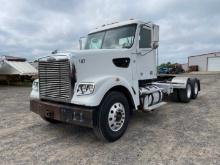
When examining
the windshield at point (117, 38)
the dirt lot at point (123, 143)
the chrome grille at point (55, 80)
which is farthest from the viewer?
the windshield at point (117, 38)

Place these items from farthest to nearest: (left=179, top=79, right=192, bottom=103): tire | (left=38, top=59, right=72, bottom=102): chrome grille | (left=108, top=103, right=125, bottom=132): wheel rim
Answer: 1. (left=179, top=79, right=192, bottom=103): tire
2. (left=108, top=103, right=125, bottom=132): wheel rim
3. (left=38, top=59, right=72, bottom=102): chrome grille

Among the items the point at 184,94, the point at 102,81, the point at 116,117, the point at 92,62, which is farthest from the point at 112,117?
the point at 184,94

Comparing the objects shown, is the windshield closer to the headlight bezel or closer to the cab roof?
the cab roof

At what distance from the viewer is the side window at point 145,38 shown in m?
5.20

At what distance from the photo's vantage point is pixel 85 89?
3770 millimetres

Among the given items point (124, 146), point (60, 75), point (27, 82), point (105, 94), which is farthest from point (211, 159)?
point (27, 82)

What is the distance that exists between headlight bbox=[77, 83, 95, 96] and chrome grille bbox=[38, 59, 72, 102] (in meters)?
0.18

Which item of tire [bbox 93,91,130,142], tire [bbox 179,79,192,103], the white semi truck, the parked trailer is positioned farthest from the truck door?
the parked trailer

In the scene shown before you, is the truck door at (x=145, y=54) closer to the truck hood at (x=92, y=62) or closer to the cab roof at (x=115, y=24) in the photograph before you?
the cab roof at (x=115, y=24)

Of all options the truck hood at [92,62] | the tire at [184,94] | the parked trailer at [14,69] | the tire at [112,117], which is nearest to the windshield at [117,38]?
the truck hood at [92,62]

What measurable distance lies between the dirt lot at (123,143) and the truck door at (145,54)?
1.25m

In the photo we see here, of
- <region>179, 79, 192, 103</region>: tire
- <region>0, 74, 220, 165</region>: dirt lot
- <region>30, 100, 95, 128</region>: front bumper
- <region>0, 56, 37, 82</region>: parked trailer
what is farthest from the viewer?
<region>0, 56, 37, 82</region>: parked trailer

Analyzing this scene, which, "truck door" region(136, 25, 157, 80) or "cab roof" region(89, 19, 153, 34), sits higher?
"cab roof" region(89, 19, 153, 34)

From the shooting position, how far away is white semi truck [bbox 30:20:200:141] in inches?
148
